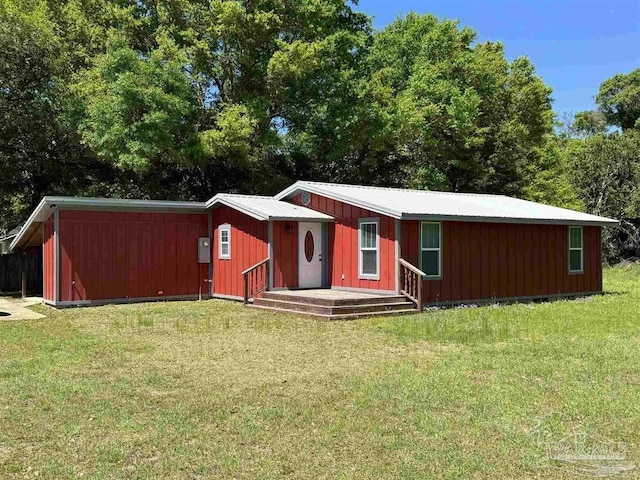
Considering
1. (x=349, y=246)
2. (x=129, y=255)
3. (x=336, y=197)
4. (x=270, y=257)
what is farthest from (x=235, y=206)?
(x=349, y=246)

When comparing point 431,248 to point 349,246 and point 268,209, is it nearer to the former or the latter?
point 349,246

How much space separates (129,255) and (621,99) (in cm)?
3985

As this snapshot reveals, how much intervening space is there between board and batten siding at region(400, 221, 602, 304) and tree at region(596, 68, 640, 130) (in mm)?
29819

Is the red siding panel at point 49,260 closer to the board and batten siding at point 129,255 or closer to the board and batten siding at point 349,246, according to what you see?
the board and batten siding at point 129,255

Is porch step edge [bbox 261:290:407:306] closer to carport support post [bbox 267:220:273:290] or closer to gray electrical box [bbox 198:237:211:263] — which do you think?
carport support post [bbox 267:220:273:290]

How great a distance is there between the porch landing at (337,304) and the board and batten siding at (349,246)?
48 centimetres

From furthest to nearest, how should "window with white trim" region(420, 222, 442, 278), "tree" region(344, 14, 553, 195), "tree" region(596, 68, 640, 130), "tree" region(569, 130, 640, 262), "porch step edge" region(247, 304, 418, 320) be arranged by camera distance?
1. "tree" region(596, 68, 640, 130)
2. "tree" region(569, 130, 640, 262)
3. "tree" region(344, 14, 553, 195)
4. "window with white trim" region(420, 222, 442, 278)
5. "porch step edge" region(247, 304, 418, 320)

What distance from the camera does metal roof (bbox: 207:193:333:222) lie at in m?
14.9

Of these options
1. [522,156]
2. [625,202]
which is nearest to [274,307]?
[522,156]

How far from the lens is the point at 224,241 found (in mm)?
16891

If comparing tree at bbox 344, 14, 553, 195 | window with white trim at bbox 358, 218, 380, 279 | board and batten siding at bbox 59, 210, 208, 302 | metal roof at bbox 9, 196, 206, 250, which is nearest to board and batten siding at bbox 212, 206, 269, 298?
board and batten siding at bbox 59, 210, 208, 302

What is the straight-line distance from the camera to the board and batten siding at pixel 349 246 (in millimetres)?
14055

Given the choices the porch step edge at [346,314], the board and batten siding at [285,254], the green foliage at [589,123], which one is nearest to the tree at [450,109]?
the board and batten siding at [285,254]

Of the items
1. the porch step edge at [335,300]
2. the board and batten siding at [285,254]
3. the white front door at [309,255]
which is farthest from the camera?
the white front door at [309,255]
